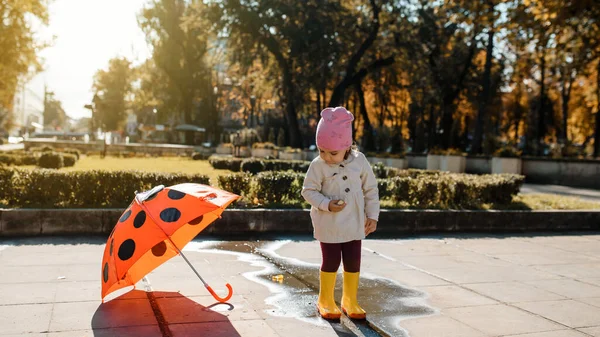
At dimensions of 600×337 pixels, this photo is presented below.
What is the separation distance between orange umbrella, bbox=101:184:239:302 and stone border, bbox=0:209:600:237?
164 inches

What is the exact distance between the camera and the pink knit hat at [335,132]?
4.68 m

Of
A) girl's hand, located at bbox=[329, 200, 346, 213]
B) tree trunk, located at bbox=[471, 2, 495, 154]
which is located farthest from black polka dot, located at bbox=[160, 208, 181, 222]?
tree trunk, located at bbox=[471, 2, 495, 154]

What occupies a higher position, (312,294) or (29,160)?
(29,160)

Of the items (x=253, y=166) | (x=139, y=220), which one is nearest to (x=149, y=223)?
(x=139, y=220)

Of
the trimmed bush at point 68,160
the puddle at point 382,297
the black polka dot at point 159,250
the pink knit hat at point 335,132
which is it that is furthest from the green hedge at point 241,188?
the trimmed bush at point 68,160

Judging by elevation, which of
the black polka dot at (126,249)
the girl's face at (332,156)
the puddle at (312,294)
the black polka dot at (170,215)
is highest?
the girl's face at (332,156)

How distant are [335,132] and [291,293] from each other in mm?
1709

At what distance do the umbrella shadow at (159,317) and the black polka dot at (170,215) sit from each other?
0.74 meters

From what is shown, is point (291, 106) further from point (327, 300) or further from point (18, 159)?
point (327, 300)

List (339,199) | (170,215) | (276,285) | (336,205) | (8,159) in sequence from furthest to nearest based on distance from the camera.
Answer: (8,159) < (276,285) < (339,199) < (170,215) < (336,205)

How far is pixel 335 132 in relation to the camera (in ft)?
15.4

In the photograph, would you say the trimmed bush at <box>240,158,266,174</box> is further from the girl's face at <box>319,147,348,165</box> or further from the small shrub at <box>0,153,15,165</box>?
the girl's face at <box>319,147,348,165</box>

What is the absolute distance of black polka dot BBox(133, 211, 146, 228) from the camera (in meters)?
4.75

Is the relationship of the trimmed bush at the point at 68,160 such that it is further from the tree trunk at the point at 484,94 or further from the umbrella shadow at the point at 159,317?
the umbrella shadow at the point at 159,317
